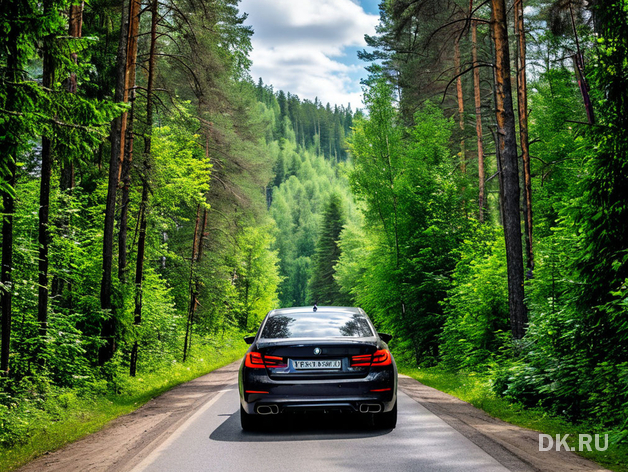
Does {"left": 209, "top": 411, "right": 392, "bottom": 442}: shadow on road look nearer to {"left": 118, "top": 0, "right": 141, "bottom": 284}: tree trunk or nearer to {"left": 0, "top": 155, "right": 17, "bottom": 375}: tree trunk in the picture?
{"left": 0, "top": 155, "right": 17, "bottom": 375}: tree trunk

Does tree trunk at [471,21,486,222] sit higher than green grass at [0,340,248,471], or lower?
higher

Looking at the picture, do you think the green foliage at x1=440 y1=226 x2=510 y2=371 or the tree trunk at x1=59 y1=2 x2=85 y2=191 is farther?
the green foliage at x1=440 y1=226 x2=510 y2=371

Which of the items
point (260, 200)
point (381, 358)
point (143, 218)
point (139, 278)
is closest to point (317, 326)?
point (381, 358)

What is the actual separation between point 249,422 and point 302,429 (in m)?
0.72

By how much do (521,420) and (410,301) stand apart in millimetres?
15604

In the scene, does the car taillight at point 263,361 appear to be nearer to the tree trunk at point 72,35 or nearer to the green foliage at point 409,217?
the tree trunk at point 72,35

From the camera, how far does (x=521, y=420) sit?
872cm

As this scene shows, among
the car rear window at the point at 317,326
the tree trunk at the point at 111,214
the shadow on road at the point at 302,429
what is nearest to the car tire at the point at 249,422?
the shadow on road at the point at 302,429

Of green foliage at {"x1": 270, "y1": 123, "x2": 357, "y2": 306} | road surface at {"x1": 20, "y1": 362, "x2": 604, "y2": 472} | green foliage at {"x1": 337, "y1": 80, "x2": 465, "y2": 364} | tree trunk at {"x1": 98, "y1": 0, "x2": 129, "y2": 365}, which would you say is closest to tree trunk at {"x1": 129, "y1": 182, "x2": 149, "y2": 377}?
tree trunk at {"x1": 98, "y1": 0, "x2": 129, "y2": 365}

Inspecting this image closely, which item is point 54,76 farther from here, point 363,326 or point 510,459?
point 510,459

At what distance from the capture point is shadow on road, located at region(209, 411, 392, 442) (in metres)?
7.46

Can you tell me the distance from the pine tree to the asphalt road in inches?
2498

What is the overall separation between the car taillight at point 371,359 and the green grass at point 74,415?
4.01 meters

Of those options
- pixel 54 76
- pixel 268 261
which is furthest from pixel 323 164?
pixel 54 76
